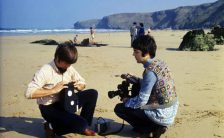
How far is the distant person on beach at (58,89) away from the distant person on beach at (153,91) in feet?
2.32

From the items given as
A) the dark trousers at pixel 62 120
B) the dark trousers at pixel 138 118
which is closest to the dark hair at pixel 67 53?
the dark trousers at pixel 62 120

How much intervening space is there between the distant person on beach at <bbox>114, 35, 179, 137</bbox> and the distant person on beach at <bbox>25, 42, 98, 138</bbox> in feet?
2.32

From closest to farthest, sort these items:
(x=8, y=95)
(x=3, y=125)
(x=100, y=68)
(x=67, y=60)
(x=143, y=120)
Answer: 1. (x=67, y=60)
2. (x=143, y=120)
3. (x=3, y=125)
4. (x=8, y=95)
5. (x=100, y=68)

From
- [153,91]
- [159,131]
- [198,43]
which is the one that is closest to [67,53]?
[153,91]

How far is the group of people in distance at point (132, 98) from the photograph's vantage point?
4.75 meters

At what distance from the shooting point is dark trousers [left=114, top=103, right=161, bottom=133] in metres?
5.03

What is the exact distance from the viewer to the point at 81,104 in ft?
17.2

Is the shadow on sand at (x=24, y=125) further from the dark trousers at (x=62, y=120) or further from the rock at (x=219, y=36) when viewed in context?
the rock at (x=219, y=36)

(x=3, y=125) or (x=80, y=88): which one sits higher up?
(x=80, y=88)

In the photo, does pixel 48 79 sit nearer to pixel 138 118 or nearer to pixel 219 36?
pixel 138 118

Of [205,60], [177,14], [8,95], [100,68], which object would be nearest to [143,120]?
[8,95]

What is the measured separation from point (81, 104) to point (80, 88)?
0.24 metres

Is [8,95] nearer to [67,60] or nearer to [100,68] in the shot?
[67,60]

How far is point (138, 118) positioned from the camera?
16.9 feet
